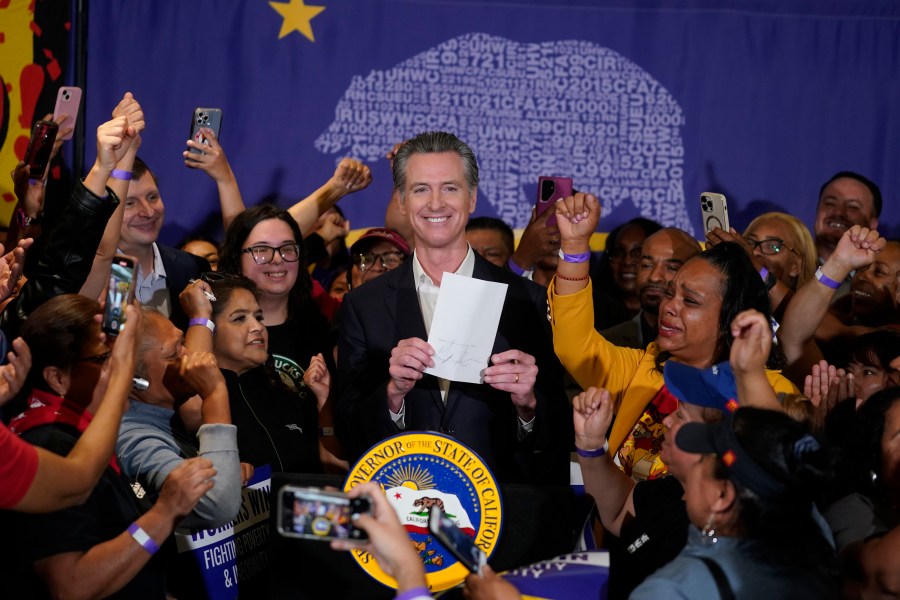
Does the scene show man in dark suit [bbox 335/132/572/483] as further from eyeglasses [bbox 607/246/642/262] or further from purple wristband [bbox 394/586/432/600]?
eyeglasses [bbox 607/246/642/262]

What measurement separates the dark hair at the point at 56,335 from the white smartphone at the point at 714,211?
2.87 meters

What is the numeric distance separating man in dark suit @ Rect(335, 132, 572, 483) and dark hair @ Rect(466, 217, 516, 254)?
2148 millimetres

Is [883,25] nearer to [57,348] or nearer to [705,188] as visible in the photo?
[705,188]

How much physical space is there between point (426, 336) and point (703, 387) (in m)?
0.91

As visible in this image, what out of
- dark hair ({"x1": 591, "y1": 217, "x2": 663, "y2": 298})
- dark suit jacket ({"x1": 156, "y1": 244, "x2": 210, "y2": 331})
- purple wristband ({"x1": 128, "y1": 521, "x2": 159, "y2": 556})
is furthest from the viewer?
dark hair ({"x1": 591, "y1": 217, "x2": 663, "y2": 298})

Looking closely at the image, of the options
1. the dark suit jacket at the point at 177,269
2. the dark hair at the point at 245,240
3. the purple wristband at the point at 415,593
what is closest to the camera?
the purple wristband at the point at 415,593

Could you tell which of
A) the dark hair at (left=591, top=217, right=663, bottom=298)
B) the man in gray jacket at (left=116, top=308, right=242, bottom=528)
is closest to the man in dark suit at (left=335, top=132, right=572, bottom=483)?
the man in gray jacket at (left=116, top=308, right=242, bottom=528)

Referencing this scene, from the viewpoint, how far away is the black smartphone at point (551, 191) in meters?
4.72

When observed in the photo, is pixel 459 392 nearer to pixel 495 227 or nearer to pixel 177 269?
pixel 177 269

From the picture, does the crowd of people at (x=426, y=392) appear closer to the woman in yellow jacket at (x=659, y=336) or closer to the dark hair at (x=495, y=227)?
the woman in yellow jacket at (x=659, y=336)

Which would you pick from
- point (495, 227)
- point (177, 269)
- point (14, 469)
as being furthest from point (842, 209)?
point (14, 469)

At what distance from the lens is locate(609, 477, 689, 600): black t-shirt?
2.69 metres
